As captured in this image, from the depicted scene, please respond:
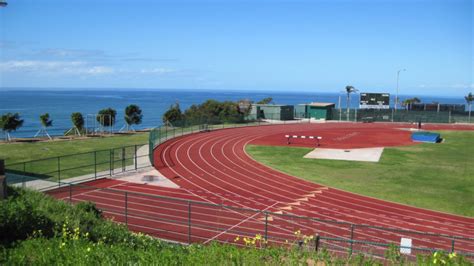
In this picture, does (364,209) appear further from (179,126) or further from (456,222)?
(179,126)

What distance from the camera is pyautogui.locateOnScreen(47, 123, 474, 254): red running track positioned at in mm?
17953

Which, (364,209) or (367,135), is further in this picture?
(367,135)

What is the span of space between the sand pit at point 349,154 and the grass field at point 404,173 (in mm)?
880

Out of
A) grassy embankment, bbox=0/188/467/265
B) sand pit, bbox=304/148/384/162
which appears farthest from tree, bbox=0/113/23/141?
grassy embankment, bbox=0/188/467/265

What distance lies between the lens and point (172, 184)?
26.3 m

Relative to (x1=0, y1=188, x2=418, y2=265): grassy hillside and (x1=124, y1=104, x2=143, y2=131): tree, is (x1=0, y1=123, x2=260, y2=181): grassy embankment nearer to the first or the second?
(x1=124, y1=104, x2=143, y2=131): tree

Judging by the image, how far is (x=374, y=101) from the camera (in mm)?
80375

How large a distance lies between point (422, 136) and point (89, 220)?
149ft

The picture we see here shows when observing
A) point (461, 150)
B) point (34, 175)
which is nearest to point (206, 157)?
point (34, 175)

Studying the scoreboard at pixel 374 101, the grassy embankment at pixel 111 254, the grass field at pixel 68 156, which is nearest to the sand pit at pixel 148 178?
the grass field at pixel 68 156

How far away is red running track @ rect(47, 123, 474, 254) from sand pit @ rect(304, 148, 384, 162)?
741cm

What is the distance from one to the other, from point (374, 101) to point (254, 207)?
63983 millimetres

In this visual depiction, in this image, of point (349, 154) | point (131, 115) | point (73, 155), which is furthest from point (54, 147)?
point (349, 154)

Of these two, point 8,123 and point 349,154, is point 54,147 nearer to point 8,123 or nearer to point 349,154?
point 8,123
